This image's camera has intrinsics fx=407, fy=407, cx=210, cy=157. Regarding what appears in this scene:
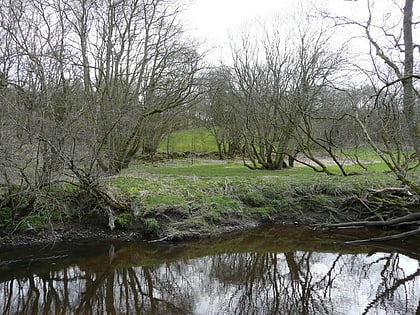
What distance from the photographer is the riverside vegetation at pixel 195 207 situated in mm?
10609

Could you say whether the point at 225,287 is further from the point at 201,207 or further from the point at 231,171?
the point at 231,171

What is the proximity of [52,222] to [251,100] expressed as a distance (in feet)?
42.2

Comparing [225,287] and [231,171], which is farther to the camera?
[231,171]

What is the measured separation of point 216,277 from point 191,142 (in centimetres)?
2551

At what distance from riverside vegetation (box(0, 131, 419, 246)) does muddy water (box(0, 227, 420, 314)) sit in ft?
2.34

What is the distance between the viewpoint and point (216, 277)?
27.6 feet

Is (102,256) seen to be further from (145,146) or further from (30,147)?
(145,146)

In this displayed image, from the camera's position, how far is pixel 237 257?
9.80 meters

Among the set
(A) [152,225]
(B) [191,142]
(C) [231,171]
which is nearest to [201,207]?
(A) [152,225]

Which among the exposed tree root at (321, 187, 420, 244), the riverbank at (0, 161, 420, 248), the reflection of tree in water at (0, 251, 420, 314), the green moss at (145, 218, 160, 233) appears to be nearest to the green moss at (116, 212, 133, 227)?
the riverbank at (0, 161, 420, 248)

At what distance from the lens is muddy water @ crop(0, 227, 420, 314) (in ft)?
22.5

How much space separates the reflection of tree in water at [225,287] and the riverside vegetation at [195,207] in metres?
1.84

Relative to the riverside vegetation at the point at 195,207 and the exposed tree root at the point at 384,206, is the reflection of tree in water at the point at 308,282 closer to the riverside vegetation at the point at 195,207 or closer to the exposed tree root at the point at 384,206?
the exposed tree root at the point at 384,206

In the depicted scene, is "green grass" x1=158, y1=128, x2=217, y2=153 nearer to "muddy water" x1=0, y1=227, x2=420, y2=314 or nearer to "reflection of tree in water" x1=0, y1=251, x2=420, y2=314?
"muddy water" x1=0, y1=227, x2=420, y2=314
